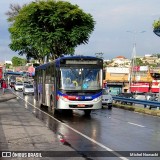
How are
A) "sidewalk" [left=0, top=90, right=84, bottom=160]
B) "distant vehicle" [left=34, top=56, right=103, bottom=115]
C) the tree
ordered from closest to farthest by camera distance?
"sidewalk" [left=0, top=90, right=84, bottom=160] < "distant vehicle" [left=34, top=56, right=103, bottom=115] < the tree

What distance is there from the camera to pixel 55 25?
48406mm

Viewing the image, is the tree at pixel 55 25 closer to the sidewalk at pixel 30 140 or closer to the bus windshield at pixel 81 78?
the bus windshield at pixel 81 78

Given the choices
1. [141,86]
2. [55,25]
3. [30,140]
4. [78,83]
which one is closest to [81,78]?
[78,83]

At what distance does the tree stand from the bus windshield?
25531 mm

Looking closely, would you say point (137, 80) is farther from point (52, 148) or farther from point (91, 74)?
point (52, 148)

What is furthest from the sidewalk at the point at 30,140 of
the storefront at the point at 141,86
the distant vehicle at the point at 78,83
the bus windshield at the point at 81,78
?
the storefront at the point at 141,86

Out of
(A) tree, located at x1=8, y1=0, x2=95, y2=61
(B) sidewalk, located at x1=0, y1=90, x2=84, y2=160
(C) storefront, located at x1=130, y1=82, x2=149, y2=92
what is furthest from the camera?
(C) storefront, located at x1=130, y1=82, x2=149, y2=92

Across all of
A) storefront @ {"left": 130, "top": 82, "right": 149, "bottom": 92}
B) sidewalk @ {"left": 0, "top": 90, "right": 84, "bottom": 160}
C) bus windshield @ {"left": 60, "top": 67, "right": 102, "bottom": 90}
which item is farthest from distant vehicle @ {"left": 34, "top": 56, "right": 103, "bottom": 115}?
storefront @ {"left": 130, "top": 82, "right": 149, "bottom": 92}

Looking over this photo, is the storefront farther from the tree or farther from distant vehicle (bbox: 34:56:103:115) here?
distant vehicle (bbox: 34:56:103:115)

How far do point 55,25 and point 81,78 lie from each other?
26753 mm

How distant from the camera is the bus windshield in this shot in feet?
73.6

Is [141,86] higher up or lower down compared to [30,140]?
lower down

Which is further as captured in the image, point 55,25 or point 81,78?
point 55,25

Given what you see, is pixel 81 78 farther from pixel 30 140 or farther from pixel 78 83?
pixel 30 140
